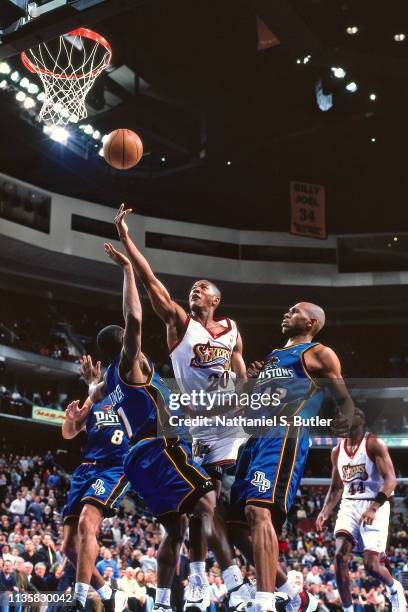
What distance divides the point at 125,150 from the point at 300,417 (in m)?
4.05

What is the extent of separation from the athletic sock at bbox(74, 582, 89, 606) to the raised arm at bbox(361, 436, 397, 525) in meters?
2.81

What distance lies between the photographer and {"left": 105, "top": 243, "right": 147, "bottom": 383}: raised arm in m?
5.20

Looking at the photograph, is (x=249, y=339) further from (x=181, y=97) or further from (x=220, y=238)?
(x=181, y=97)

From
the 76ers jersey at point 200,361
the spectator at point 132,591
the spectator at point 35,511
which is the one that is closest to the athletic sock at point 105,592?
the 76ers jersey at point 200,361

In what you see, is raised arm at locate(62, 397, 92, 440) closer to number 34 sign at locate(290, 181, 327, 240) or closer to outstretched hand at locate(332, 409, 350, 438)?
outstretched hand at locate(332, 409, 350, 438)

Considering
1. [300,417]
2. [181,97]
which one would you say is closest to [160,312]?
[300,417]

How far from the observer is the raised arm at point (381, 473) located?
7145 mm

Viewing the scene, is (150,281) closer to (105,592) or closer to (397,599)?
(105,592)

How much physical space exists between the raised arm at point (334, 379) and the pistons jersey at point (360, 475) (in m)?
2.26

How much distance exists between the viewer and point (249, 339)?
107 ft

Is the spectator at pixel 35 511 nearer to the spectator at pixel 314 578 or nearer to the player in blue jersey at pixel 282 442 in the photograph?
the spectator at pixel 314 578

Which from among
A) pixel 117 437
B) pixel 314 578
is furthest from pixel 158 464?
pixel 314 578

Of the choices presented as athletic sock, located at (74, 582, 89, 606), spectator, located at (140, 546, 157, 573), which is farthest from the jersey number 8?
spectator, located at (140, 546, 157, 573)

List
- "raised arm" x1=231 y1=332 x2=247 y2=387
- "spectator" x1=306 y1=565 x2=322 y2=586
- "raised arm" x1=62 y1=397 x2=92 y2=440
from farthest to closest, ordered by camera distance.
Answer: "spectator" x1=306 y1=565 x2=322 y2=586 < "raised arm" x1=62 y1=397 x2=92 y2=440 < "raised arm" x1=231 y1=332 x2=247 y2=387
